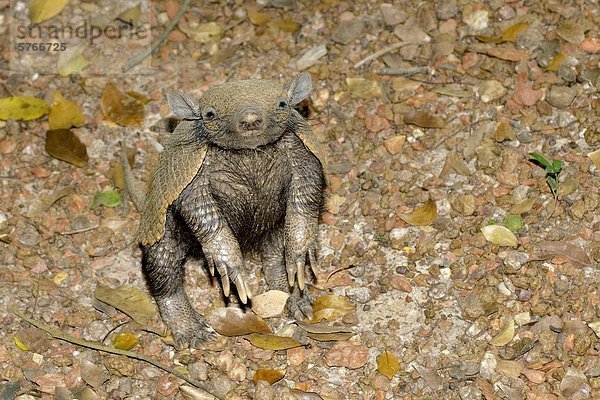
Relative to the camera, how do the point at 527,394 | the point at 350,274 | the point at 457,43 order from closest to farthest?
the point at 527,394
the point at 350,274
the point at 457,43

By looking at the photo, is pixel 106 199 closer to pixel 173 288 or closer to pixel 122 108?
pixel 122 108

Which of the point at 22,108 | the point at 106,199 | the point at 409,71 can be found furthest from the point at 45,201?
the point at 409,71

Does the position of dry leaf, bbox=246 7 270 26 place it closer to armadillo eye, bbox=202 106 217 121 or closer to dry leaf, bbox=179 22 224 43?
dry leaf, bbox=179 22 224 43

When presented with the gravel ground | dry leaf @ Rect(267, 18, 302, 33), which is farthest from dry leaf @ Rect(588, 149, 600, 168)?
dry leaf @ Rect(267, 18, 302, 33)

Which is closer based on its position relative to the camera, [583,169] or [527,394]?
[527,394]

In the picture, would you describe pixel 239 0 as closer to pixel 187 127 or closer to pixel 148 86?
pixel 148 86

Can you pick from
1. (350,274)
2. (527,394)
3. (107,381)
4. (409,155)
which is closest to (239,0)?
(409,155)

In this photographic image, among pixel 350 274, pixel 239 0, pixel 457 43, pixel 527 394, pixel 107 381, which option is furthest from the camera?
pixel 239 0
